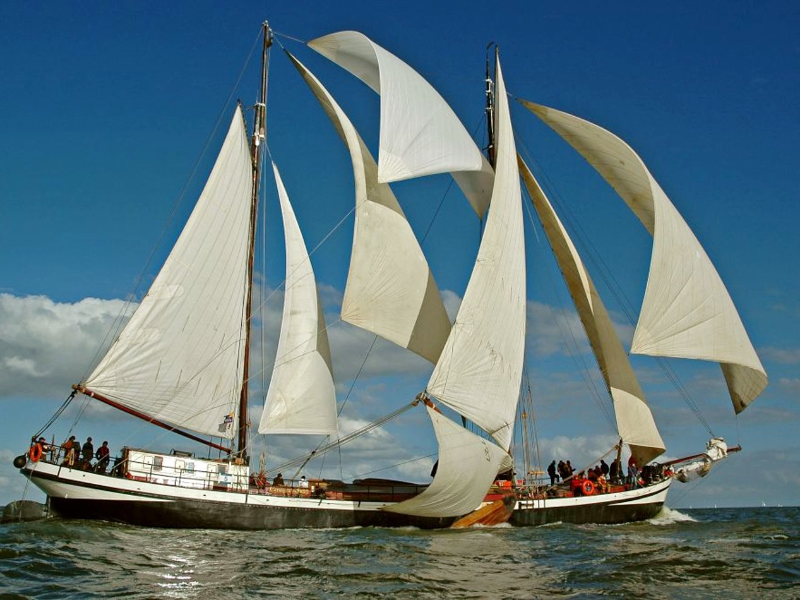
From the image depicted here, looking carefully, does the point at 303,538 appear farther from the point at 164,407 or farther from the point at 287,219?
the point at 287,219

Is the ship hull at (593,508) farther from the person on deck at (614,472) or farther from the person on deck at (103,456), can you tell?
the person on deck at (103,456)

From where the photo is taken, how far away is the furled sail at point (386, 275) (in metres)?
33.2

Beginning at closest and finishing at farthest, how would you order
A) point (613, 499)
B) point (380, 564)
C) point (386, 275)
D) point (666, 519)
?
point (380, 564), point (386, 275), point (613, 499), point (666, 519)

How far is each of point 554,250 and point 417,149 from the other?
11.3 m

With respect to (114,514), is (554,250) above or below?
above

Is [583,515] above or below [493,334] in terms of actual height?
below

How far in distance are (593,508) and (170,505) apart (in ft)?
54.3

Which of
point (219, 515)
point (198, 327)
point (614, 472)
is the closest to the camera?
point (219, 515)

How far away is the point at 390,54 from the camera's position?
113 ft

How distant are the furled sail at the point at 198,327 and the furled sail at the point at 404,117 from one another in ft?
17.7

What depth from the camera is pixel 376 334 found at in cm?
3403

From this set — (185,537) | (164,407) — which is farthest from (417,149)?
(185,537)

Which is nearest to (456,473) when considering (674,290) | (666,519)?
(674,290)

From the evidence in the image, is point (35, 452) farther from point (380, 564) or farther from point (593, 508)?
point (593, 508)
